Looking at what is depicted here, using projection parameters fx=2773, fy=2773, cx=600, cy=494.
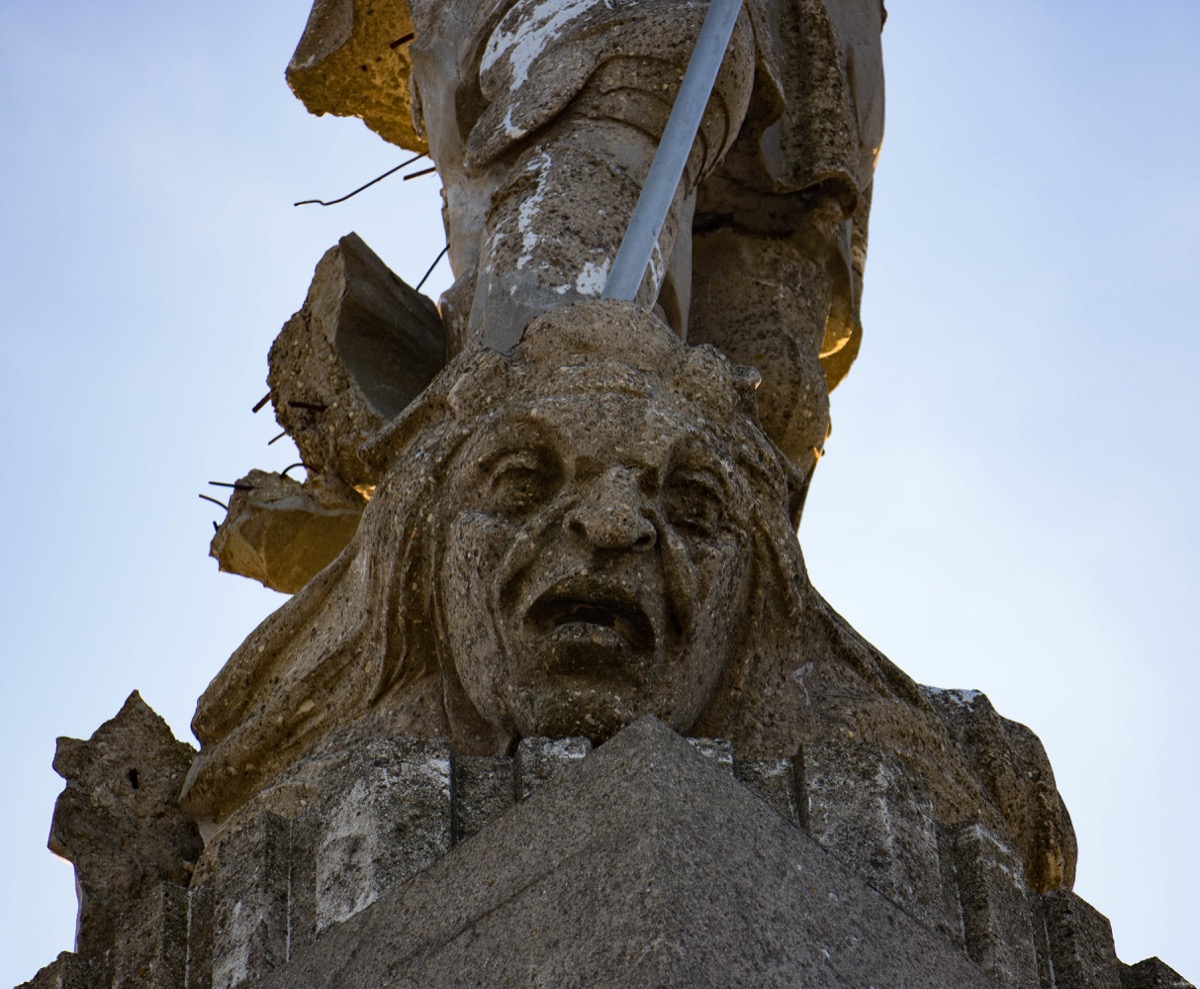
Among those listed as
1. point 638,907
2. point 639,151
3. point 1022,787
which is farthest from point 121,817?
point 638,907

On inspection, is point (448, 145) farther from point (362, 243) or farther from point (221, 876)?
point (221, 876)

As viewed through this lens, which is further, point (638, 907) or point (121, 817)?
point (121, 817)

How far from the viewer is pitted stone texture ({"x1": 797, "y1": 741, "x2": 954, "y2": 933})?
4.27 metres

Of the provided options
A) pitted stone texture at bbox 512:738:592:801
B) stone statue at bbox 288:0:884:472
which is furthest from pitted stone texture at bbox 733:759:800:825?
stone statue at bbox 288:0:884:472

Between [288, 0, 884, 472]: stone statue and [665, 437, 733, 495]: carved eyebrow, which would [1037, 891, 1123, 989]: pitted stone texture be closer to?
[665, 437, 733, 495]: carved eyebrow

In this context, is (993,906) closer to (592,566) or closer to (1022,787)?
(592,566)

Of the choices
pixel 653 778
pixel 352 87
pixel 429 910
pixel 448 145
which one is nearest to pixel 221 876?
pixel 429 910

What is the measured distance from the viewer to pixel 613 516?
4.70 metres

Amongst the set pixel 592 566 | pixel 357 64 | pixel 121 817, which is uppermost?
pixel 357 64

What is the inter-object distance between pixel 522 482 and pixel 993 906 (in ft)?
3.79

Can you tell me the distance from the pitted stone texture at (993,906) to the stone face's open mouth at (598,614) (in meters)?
0.64

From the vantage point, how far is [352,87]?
761 cm

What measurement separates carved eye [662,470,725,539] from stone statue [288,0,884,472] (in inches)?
26.6

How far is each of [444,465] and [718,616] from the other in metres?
0.58
